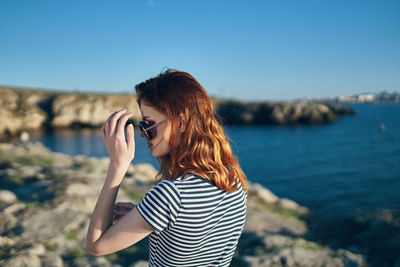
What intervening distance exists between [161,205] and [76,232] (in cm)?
609

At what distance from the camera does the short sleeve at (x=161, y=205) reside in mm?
1396

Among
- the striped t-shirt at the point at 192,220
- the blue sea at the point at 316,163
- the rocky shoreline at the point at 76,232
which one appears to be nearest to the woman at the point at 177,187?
the striped t-shirt at the point at 192,220

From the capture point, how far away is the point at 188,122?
5.65 feet

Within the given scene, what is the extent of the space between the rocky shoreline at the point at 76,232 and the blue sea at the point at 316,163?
2890mm

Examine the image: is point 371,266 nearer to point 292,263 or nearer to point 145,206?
point 292,263

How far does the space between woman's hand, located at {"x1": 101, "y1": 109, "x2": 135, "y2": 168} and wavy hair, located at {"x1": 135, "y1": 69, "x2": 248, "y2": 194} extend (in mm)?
228

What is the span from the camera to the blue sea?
16172 millimetres

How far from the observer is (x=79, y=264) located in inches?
207

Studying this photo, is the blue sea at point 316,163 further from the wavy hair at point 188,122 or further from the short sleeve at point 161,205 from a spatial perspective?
the short sleeve at point 161,205

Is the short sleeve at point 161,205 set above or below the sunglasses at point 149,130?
below

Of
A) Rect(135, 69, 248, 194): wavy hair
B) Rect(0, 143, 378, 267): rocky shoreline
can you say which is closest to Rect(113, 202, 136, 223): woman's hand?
Rect(135, 69, 248, 194): wavy hair

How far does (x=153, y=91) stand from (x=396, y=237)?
29.1 feet

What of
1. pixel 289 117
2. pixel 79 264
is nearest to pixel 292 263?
pixel 79 264

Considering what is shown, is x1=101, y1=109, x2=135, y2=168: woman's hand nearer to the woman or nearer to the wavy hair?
the woman
